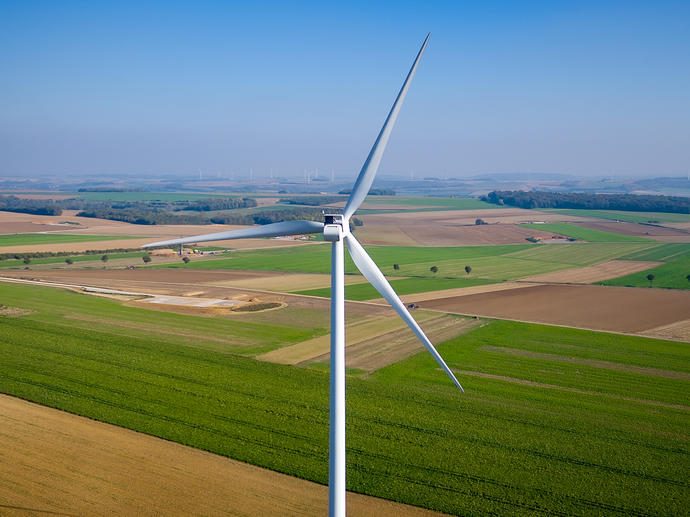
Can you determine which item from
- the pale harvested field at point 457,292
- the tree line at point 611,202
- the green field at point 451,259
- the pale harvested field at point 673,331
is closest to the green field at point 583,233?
the green field at point 451,259

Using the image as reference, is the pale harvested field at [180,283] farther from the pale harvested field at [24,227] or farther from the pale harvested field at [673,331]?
the pale harvested field at [24,227]

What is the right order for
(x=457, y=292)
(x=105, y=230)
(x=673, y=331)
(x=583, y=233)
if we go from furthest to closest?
(x=105, y=230) → (x=583, y=233) → (x=457, y=292) → (x=673, y=331)

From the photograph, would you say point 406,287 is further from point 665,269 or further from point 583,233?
point 583,233

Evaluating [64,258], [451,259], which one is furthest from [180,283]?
[451,259]

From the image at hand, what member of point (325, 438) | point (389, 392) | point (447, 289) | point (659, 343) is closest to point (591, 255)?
point (447, 289)

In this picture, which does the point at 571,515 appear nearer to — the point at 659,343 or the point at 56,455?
the point at 56,455

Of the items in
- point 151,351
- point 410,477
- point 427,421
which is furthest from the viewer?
point 151,351
